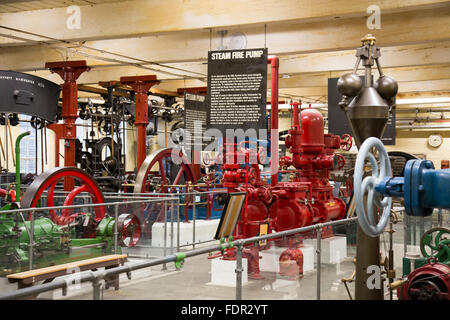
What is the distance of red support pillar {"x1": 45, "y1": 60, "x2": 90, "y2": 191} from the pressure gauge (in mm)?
17432

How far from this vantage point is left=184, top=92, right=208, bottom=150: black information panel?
11.5 m

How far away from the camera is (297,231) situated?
484 cm

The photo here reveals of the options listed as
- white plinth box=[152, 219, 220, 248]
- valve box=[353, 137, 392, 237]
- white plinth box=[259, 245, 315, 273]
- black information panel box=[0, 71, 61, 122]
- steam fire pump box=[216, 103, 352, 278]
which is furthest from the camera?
white plinth box=[152, 219, 220, 248]

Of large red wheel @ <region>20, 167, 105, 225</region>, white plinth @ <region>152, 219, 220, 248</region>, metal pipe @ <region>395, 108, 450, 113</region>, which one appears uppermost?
metal pipe @ <region>395, 108, 450, 113</region>

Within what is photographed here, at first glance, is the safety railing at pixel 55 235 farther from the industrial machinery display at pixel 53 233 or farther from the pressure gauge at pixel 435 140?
the pressure gauge at pixel 435 140

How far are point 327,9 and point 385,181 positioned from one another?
462cm

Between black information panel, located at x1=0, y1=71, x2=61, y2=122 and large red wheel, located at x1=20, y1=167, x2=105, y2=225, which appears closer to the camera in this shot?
large red wheel, located at x1=20, y1=167, x2=105, y2=225

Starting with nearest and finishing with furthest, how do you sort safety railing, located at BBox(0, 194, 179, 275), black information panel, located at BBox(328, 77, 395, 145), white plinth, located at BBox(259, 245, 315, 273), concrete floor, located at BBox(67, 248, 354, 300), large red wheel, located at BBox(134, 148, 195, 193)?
concrete floor, located at BBox(67, 248, 354, 300) < white plinth, located at BBox(259, 245, 315, 273) < safety railing, located at BBox(0, 194, 179, 275) < black information panel, located at BBox(328, 77, 395, 145) < large red wheel, located at BBox(134, 148, 195, 193)

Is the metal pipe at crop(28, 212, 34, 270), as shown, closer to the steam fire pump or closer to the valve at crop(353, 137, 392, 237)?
the steam fire pump

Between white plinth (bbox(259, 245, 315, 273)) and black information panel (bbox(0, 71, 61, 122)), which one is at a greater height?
black information panel (bbox(0, 71, 61, 122))

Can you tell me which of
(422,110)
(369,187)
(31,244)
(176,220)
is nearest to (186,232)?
(176,220)

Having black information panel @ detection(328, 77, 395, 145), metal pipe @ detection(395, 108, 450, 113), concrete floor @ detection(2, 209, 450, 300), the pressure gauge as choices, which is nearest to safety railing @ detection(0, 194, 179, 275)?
concrete floor @ detection(2, 209, 450, 300)

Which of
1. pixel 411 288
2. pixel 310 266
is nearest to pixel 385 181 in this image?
pixel 310 266
